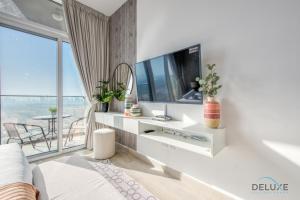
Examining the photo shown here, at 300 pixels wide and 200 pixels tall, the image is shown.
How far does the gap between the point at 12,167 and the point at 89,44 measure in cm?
246

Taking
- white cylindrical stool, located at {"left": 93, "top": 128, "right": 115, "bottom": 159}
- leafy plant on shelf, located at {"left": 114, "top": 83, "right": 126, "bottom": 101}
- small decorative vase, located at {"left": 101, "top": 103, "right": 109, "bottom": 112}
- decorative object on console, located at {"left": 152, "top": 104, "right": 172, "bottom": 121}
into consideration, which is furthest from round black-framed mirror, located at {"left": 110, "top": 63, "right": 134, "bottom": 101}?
decorative object on console, located at {"left": 152, "top": 104, "right": 172, "bottom": 121}

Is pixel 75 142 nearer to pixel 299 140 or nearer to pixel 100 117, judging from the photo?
pixel 100 117

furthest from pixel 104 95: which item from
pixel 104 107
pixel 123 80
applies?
pixel 123 80

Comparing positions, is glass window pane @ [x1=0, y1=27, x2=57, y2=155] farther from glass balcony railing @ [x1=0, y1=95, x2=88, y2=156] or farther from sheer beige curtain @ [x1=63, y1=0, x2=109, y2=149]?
sheer beige curtain @ [x1=63, y1=0, x2=109, y2=149]

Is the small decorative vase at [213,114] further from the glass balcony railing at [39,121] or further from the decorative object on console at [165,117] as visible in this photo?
the glass balcony railing at [39,121]

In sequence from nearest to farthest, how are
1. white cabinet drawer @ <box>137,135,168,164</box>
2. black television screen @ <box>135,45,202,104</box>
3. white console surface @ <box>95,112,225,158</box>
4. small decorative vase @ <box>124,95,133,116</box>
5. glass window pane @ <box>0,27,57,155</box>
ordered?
1. white console surface @ <box>95,112,225,158</box>
2. black television screen @ <box>135,45,202,104</box>
3. white cabinet drawer @ <box>137,135,168,164</box>
4. glass window pane @ <box>0,27,57,155</box>
5. small decorative vase @ <box>124,95,133,116</box>

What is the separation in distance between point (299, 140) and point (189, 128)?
829mm

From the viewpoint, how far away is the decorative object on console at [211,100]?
1408mm

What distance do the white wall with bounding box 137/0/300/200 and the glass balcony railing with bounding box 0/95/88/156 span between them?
232cm

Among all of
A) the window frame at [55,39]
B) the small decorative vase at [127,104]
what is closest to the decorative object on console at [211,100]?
the small decorative vase at [127,104]

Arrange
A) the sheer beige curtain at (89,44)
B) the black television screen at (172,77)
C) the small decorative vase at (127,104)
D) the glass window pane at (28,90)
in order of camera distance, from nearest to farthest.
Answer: the black television screen at (172,77), the glass window pane at (28,90), the small decorative vase at (127,104), the sheer beige curtain at (89,44)

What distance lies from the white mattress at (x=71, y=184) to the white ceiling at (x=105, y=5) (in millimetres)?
2807

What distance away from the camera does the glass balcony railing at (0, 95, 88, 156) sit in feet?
7.41

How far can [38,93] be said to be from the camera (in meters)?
2.48
